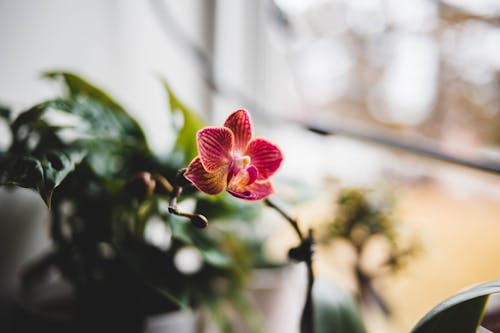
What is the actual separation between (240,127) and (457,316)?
0.26 m

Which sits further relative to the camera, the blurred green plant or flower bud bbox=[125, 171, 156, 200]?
the blurred green plant

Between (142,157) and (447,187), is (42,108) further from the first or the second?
(447,187)

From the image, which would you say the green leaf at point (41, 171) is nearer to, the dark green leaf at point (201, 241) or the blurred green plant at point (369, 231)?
the dark green leaf at point (201, 241)

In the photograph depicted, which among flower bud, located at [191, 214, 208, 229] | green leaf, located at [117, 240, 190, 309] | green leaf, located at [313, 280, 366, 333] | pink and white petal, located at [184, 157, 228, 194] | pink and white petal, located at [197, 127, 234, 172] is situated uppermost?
pink and white petal, located at [197, 127, 234, 172]

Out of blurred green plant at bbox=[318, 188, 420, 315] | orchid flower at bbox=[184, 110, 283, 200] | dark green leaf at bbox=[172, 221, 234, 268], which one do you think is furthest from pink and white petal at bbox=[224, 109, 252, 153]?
blurred green plant at bbox=[318, 188, 420, 315]

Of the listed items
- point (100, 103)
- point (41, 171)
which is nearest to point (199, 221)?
point (41, 171)

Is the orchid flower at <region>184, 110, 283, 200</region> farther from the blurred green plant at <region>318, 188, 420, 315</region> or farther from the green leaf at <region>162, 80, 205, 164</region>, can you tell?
the blurred green plant at <region>318, 188, 420, 315</region>

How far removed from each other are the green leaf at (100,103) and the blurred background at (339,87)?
212 mm

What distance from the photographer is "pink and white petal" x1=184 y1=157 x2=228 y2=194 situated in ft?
1.27

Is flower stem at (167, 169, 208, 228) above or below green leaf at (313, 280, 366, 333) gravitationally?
above

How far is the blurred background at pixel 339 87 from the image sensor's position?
0.75 m

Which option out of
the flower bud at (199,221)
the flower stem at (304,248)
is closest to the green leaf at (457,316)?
the flower stem at (304,248)

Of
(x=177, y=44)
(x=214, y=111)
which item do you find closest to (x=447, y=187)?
(x=214, y=111)

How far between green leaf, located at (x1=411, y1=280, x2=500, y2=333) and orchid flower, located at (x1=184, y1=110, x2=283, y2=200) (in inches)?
7.0
